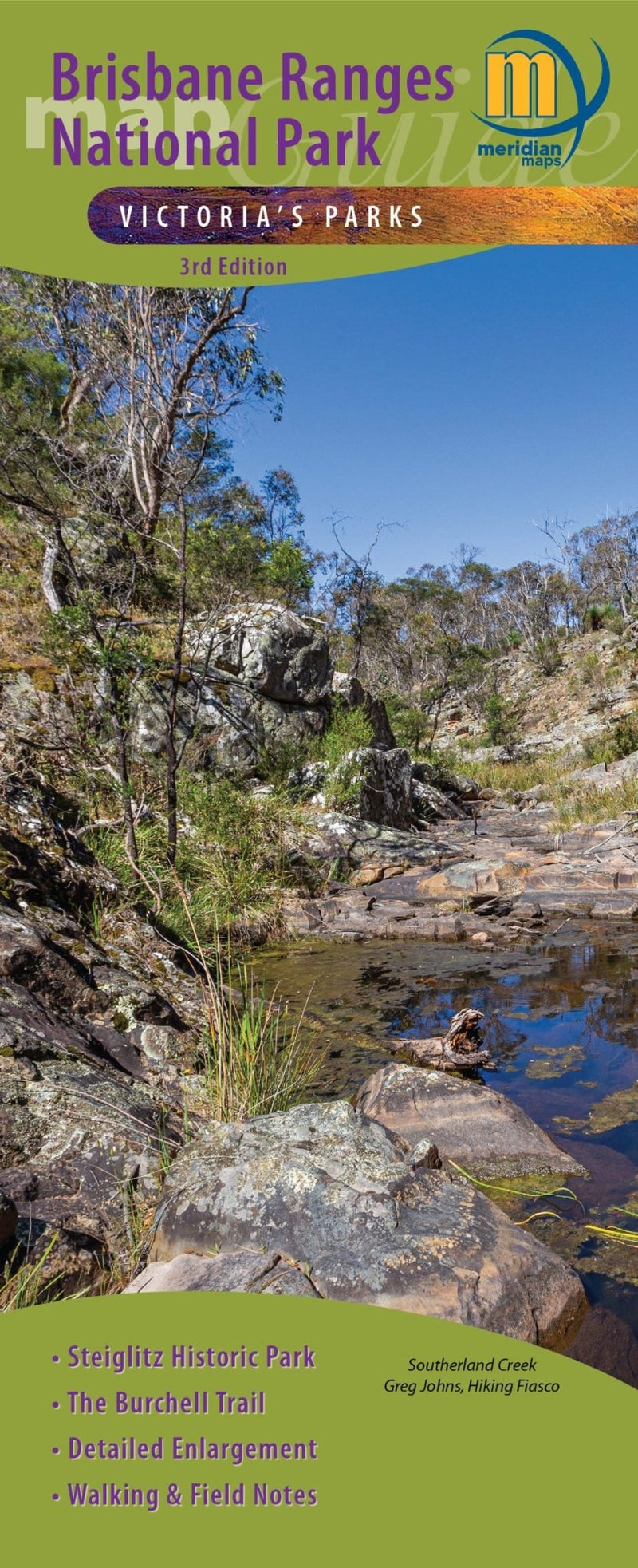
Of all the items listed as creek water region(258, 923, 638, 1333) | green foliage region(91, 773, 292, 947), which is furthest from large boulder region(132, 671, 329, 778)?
creek water region(258, 923, 638, 1333)

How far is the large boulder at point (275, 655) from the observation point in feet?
41.4

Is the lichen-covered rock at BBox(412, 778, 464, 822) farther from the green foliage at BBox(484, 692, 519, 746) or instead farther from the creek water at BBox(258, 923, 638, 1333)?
the green foliage at BBox(484, 692, 519, 746)

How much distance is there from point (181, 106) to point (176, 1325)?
3.00 meters

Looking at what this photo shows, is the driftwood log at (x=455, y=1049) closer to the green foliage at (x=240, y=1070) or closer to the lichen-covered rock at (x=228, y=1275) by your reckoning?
the green foliage at (x=240, y=1070)

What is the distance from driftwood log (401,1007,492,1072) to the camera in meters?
4.54

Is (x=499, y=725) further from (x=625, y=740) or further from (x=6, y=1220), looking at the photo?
(x=6, y=1220)

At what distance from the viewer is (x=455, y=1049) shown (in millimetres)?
4637

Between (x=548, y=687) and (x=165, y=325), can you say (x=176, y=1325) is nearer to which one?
(x=165, y=325)

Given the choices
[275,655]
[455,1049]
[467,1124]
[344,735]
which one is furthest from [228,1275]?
[275,655]

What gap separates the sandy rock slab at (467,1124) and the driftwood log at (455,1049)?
0.86 m

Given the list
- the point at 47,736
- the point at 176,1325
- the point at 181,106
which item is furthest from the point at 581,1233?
the point at 47,736

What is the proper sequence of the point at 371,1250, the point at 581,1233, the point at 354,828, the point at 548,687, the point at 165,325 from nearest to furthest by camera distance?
the point at 371,1250
the point at 581,1233
the point at 165,325
the point at 354,828
the point at 548,687

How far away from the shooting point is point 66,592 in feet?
31.9

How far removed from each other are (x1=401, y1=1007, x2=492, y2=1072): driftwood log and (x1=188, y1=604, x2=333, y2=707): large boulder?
8514mm
